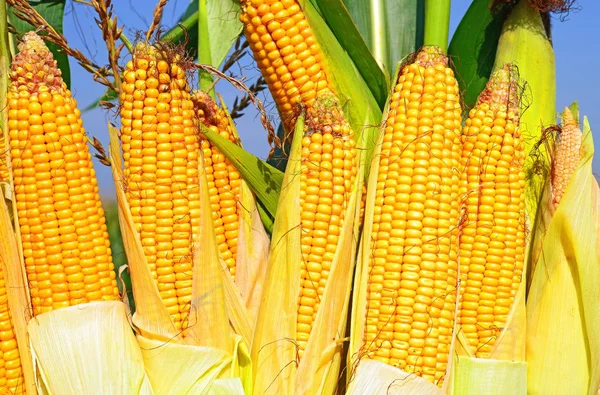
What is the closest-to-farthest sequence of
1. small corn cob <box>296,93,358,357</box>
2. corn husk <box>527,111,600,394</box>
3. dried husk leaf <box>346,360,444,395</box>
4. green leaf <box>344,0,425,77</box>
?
1. dried husk leaf <box>346,360,444,395</box>
2. small corn cob <box>296,93,358,357</box>
3. corn husk <box>527,111,600,394</box>
4. green leaf <box>344,0,425,77</box>

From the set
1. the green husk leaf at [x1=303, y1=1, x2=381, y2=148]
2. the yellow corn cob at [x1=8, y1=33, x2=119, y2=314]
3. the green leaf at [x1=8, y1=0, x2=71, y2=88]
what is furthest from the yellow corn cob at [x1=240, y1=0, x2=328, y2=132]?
the green leaf at [x1=8, y1=0, x2=71, y2=88]

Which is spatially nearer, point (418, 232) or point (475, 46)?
point (418, 232)

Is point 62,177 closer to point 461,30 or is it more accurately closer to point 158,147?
point 158,147

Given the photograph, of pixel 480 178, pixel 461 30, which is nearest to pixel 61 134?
pixel 480 178

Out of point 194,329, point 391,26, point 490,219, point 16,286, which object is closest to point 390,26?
Result: point 391,26

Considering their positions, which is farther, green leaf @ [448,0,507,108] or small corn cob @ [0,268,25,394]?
green leaf @ [448,0,507,108]

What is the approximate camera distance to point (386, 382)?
1.78 meters

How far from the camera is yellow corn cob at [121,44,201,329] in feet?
6.15

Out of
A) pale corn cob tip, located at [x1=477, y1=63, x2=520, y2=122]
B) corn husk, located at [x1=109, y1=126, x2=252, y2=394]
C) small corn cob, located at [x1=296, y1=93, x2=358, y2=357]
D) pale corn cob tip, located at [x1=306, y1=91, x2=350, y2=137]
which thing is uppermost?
pale corn cob tip, located at [x1=477, y1=63, x2=520, y2=122]

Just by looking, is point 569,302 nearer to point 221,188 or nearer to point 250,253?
point 250,253

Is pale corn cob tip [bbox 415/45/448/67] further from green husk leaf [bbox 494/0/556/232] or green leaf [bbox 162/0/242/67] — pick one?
green leaf [bbox 162/0/242/67]

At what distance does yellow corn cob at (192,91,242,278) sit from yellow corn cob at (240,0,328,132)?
0.25 metres

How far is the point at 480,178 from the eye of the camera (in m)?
1.97

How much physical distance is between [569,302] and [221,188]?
1.21m
